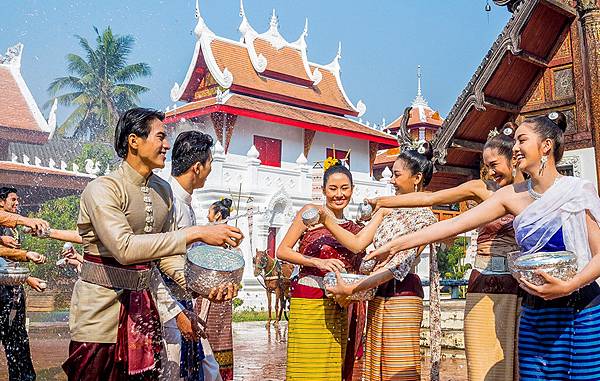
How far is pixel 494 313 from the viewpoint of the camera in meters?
3.45

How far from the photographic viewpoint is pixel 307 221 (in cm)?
356

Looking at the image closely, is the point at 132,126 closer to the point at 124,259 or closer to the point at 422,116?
the point at 124,259

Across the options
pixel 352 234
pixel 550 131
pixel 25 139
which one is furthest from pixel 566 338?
pixel 25 139

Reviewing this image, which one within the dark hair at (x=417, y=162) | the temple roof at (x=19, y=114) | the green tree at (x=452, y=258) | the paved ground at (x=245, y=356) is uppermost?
the temple roof at (x=19, y=114)

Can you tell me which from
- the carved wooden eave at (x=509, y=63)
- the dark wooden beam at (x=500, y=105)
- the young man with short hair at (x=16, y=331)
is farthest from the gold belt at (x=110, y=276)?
the dark wooden beam at (x=500, y=105)

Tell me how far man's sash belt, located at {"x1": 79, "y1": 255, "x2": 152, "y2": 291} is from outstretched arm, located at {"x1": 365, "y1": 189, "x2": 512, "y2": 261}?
43.6 inches

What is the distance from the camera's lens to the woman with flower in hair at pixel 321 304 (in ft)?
12.0

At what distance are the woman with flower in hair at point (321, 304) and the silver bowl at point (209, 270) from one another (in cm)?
95

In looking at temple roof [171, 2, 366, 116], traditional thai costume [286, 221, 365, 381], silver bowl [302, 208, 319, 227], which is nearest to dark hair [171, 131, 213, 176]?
silver bowl [302, 208, 319, 227]

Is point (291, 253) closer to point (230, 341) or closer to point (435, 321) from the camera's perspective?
point (230, 341)

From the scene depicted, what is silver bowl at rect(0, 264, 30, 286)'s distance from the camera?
4191 mm

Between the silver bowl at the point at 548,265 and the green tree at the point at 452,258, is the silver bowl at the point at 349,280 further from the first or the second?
the green tree at the point at 452,258

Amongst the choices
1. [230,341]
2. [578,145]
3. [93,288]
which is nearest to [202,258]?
[93,288]

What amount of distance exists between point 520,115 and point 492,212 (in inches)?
304
